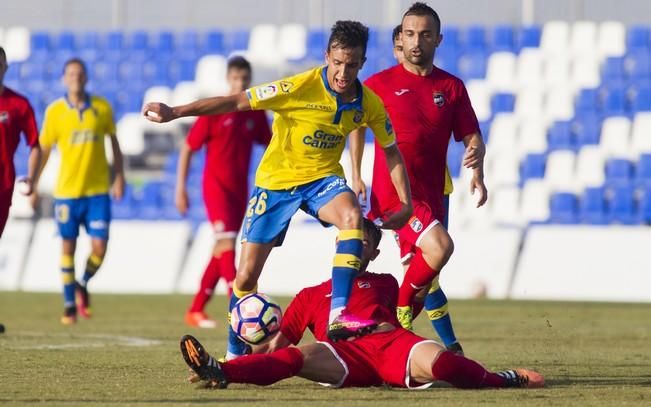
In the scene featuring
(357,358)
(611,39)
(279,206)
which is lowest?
(357,358)

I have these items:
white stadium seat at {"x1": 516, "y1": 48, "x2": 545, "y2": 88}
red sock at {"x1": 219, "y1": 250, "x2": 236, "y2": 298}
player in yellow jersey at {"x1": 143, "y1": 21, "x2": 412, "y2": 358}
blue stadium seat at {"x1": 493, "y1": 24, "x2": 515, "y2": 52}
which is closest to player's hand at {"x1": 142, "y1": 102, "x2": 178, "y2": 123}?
player in yellow jersey at {"x1": 143, "y1": 21, "x2": 412, "y2": 358}

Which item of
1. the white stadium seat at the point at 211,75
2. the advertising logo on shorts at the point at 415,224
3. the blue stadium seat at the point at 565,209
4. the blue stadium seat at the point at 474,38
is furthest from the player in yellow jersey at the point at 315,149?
the white stadium seat at the point at 211,75

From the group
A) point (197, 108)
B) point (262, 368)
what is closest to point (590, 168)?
point (197, 108)

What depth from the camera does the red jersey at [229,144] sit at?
45.4 ft

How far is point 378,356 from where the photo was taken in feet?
23.6

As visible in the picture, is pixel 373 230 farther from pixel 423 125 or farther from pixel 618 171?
pixel 618 171

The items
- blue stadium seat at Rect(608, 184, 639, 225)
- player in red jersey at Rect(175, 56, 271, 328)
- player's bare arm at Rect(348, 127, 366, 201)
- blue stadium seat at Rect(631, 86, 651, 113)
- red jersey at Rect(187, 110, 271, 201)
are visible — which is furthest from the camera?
blue stadium seat at Rect(631, 86, 651, 113)

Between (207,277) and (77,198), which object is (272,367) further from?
(77,198)

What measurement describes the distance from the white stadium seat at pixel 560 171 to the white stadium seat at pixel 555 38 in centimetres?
216

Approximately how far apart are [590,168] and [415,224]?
1206cm

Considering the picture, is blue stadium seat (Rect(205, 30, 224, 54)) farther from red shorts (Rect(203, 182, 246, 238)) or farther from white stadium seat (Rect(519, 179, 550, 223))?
red shorts (Rect(203, 182, 246, 238))

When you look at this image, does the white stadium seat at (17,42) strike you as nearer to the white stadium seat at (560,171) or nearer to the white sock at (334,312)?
the white stadium seat at (560,171)

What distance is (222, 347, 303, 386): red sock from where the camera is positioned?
6.98 metres

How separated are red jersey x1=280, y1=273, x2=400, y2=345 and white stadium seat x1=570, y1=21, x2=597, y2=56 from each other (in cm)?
1483
